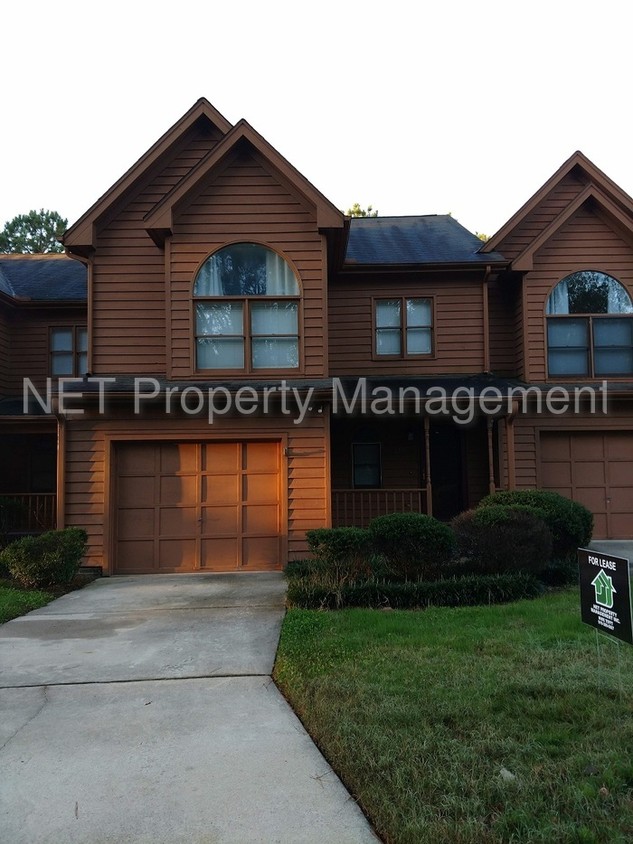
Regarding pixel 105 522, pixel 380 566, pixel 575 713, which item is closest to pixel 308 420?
pixel 380 566

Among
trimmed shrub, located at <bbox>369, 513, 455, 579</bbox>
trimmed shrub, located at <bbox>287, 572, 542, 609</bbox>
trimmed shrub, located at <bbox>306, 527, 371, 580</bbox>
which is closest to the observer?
trimmed shrub, located at <bbox>287, 572, 542, 609</bbox>

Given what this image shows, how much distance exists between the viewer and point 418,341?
14.5m

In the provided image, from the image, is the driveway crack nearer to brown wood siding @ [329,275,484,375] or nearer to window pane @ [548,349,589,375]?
brown wood siding @ [329,275,484,375]

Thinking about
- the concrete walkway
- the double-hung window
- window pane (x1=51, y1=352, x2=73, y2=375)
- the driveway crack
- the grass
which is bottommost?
the driveway crack

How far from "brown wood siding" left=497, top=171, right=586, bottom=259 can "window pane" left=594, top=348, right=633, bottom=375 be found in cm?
292

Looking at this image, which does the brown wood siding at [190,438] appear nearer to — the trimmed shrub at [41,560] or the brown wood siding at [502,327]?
the trimmed shrub at [41,560]

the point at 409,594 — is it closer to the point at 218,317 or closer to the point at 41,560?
the point at 41,560

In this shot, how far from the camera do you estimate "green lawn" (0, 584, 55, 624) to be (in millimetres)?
8365

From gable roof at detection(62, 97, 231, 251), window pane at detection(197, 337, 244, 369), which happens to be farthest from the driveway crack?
gable roof at detection(62, 97, 231, 251)

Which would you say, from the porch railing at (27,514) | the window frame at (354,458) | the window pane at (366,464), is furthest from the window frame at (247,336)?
the porch railing at (27,514)

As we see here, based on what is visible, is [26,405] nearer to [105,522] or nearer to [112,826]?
[105,522]

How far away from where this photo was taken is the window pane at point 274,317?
1195cm

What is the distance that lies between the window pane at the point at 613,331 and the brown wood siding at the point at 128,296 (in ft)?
30.2

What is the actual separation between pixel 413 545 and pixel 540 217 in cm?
924
